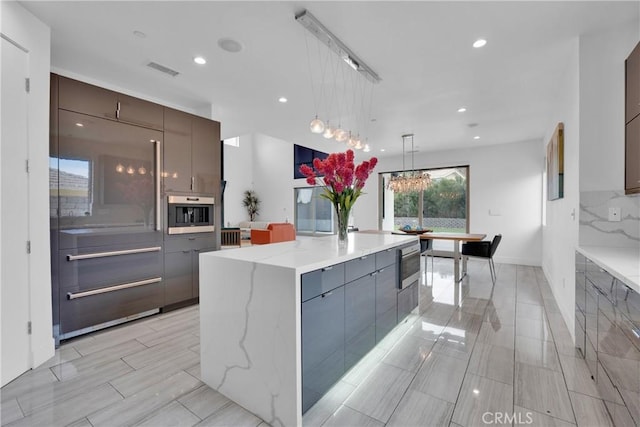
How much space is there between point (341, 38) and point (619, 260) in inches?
101

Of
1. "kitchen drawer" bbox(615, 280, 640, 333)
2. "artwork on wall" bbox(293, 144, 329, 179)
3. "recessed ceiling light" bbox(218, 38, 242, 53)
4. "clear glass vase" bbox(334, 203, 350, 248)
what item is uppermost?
"artwork on wall" bbox(293, 144, 329, 179)

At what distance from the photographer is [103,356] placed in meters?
2.29

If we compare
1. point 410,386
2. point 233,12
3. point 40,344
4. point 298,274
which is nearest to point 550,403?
point 410,386

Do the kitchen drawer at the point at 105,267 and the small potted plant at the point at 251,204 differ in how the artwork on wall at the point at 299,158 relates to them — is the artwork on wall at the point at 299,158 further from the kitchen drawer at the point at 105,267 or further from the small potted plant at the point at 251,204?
the kitchen drawer at the point at 105,267

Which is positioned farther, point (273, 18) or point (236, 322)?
point (273, 18)

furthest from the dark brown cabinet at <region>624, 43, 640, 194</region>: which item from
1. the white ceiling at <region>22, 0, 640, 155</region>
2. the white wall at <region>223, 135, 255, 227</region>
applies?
the white wall at <region>223, 135, 255, 227</region>

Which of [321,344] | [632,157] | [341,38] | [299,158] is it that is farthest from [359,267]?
[299,158]

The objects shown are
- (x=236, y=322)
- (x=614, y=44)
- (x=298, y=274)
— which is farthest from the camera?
(x=614, y=44)

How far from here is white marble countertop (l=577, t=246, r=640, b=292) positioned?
1.33 m

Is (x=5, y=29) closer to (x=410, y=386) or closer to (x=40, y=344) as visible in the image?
(x=40, y=344)

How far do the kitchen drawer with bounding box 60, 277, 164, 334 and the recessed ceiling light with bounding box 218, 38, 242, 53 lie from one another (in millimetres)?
2508

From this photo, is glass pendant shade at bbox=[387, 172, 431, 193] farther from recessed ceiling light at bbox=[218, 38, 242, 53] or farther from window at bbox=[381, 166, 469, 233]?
recessed ceiling light at bbox=[218, 38, 242, 53]

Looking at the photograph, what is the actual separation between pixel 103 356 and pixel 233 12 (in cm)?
289

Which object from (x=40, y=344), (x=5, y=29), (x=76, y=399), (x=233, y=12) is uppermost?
(x=233, y=12)
